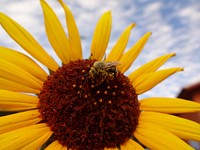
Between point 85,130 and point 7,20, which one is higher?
point 7,20

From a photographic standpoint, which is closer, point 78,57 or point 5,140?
point 5,140

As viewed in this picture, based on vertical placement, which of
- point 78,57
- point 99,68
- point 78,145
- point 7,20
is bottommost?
point 78,145

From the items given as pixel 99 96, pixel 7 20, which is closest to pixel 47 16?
pixel 7 20

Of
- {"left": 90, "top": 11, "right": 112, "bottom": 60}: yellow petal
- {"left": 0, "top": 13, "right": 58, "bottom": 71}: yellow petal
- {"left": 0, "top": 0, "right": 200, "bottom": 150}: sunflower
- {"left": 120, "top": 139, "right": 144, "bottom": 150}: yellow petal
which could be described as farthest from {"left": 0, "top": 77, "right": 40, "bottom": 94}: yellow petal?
{"left": 120, "top": 139, "right": 144, "bottom": 150}: yellow petal

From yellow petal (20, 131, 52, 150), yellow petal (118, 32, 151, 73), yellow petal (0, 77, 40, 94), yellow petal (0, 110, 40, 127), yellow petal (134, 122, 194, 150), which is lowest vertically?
yellow petal (134, 122, 194, 150)

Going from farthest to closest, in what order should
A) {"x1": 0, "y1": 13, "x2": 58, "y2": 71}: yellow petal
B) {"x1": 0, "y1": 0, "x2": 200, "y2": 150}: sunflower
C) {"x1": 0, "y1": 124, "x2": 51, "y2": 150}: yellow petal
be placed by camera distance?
{"x1": 0, "y1": 13, "x2": 58, "y2": 71}: yellow petal, {"x1": 0, "y1": 0, "x2": 200, "y2": 150}: sunflower, {"x1": 0, "y1": 124, "x2": 51, "y2": 150}: yellow petal

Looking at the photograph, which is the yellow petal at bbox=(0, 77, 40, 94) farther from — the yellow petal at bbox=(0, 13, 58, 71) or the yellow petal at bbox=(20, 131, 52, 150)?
the yellow petal at bbox=(20, 131, 52, 150)

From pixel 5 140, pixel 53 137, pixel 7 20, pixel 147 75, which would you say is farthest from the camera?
pixel 147 75

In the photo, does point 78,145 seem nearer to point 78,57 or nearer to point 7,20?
point 78,57
